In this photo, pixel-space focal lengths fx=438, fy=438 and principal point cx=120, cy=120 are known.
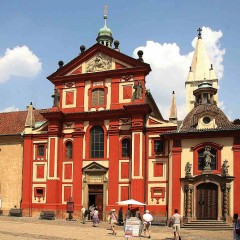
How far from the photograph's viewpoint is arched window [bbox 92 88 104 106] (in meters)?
41.7

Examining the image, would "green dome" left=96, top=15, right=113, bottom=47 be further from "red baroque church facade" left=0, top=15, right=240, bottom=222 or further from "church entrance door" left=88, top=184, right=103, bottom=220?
"church entrance door" left=88, top=184, right=103, bottom=220

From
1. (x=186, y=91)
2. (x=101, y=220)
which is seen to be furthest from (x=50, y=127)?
(x=186, y=91)

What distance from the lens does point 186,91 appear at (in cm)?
7675

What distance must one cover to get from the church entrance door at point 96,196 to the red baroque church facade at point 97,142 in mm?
91

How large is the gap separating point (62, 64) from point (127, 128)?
9.63 m

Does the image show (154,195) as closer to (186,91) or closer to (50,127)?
(50,127)

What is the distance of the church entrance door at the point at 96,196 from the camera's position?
4034 cm

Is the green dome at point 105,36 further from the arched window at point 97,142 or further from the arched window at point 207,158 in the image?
the arched window at point 207,158

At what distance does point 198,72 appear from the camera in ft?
253

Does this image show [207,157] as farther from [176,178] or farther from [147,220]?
[147,220]

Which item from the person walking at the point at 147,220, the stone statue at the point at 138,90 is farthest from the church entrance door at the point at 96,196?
the person walking at the point at 147,220

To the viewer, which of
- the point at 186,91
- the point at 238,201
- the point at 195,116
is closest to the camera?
the point at 238,201

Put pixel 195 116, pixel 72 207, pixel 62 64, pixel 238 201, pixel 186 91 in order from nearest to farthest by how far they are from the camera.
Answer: pixel 238 201 < pixel 195 116 < pixel 72 207 < pixel 62 64 < pixel 186 91

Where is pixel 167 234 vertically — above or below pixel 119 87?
below
